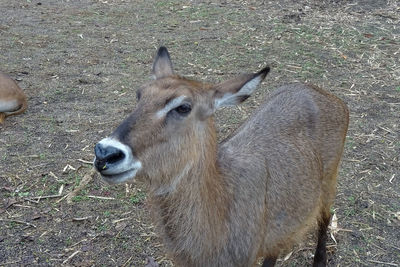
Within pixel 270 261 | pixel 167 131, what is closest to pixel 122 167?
pixel 167 131

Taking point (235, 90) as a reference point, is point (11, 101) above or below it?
below

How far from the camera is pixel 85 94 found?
21.0ft

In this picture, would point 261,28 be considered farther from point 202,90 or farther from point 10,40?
point 202,90

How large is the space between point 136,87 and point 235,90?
3.84 meters

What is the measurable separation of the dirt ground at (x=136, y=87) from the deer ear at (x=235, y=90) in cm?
164

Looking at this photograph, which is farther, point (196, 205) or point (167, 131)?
point (196, 205)

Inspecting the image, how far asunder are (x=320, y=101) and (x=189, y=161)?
1.43 m

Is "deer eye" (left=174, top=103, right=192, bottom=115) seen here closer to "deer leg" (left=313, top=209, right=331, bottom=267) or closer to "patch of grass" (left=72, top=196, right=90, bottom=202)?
"deer leg" (left=313, top=209, right=331, bottom=267)

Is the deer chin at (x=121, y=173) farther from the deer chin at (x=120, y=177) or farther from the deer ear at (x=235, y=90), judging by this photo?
the deer ear at (x=235, y=90)

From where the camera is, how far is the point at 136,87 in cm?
657

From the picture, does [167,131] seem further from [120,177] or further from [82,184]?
[82,184]

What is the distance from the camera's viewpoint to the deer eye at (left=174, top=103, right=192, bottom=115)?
2.78 meters

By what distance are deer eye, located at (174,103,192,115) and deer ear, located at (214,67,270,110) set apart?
0.22 metres

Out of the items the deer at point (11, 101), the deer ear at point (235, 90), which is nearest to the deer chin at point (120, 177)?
the deer ear at point (235, 90)
